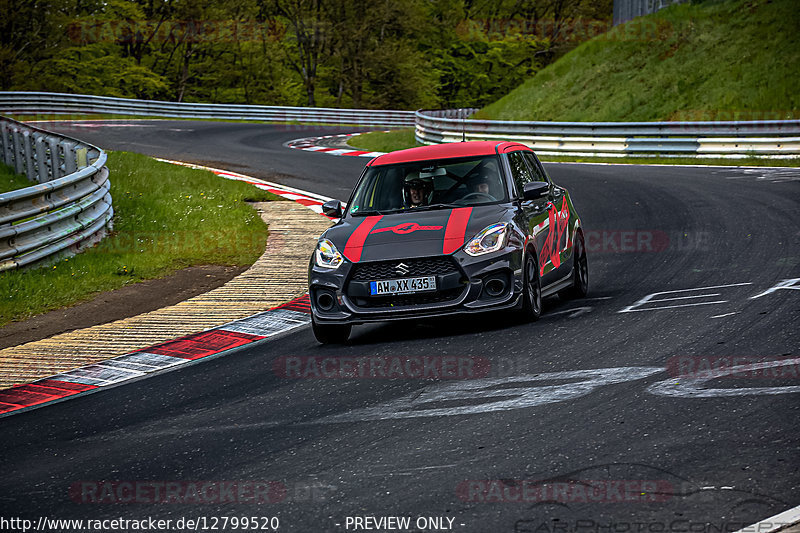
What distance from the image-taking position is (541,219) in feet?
30.1

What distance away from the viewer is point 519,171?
9625 millimetres

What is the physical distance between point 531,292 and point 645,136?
58.7 feet

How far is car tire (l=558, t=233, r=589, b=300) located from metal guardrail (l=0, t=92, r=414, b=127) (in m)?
34.0

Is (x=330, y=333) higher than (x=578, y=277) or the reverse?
the reverse

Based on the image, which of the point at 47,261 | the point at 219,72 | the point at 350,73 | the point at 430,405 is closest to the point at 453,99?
the point at 350,73

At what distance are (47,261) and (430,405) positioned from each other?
7513 millimetres

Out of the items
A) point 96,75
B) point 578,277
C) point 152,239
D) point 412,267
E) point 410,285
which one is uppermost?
point 96,75

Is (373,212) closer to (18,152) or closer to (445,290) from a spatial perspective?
(445,290)

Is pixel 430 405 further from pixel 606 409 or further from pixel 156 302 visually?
pixel 156 302

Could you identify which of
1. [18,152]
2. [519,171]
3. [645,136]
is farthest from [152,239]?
[645,136]

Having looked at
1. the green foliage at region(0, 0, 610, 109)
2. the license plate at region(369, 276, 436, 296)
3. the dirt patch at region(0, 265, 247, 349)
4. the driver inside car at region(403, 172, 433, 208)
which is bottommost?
the dirt patch at region(0, 265, 247, 349)

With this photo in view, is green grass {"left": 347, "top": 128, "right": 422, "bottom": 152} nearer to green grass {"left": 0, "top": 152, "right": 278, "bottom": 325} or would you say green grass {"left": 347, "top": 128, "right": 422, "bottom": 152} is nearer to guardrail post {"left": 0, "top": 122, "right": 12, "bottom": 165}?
green grass {"left": 0, "top": 152, "right": 278, "bottom": 325}

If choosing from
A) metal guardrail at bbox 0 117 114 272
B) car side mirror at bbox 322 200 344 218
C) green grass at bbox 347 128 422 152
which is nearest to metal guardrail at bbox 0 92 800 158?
green grass at bbox 347 128 422 152

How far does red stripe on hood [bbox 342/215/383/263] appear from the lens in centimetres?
830
